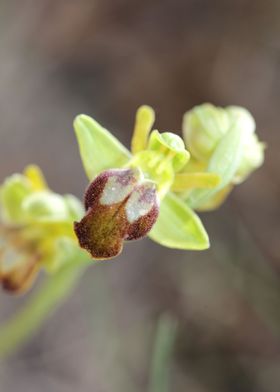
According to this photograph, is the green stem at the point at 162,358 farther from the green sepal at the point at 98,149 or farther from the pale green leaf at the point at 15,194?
the green sepal at the point at 98,149

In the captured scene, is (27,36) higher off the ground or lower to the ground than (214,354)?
higher

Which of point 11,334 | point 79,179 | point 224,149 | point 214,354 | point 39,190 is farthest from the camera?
point 79,179

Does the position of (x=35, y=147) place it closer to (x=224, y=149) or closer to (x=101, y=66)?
(x=101, y=66)

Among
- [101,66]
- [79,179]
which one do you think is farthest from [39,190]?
[101,66]

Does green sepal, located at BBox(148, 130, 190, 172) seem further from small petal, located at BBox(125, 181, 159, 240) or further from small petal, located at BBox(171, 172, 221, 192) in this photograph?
small petal, located at BBox(125, 181, 159, 240)

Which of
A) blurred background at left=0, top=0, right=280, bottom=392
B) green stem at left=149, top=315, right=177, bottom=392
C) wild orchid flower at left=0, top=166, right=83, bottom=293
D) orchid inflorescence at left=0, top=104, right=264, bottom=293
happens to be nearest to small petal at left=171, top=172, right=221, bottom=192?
orchid inflorescence at left=0, top=104, right=264, bottom=293

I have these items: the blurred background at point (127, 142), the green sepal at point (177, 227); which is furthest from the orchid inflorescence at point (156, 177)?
the blurred background at point (127, 142)
